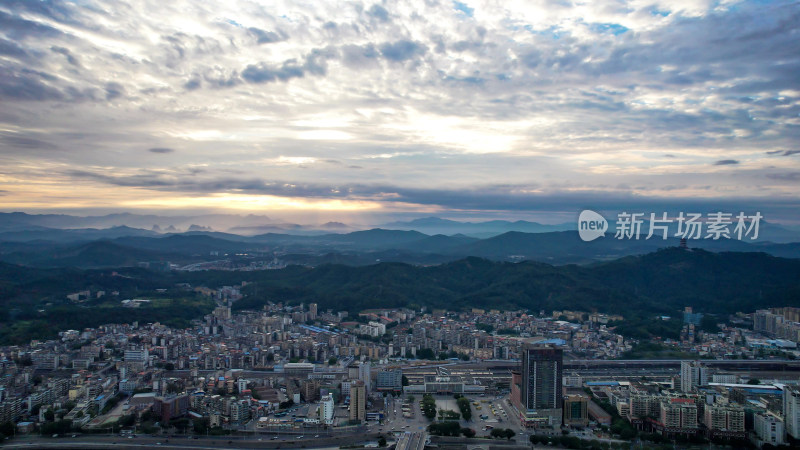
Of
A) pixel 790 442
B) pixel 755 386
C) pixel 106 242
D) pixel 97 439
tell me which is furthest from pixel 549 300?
pixel 106 242

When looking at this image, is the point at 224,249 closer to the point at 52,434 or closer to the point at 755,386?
the point at 52,434

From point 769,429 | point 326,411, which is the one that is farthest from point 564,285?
point 326,411

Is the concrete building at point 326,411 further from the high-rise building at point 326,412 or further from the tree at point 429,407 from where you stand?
the tree at point 429,407

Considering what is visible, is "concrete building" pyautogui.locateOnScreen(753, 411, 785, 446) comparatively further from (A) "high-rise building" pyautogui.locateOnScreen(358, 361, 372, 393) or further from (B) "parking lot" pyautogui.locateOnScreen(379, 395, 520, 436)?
(A) "high-rise building" pyautogui.locateOnScreen(358, 361, 372, 393)

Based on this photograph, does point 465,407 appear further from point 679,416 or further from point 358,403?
point 679,416

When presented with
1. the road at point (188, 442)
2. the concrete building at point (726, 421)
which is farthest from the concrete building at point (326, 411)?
the concrete building at point (726, 421)

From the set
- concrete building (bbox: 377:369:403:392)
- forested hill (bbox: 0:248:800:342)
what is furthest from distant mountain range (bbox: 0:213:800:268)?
concrete building (bbox: 377:369:403:392)
